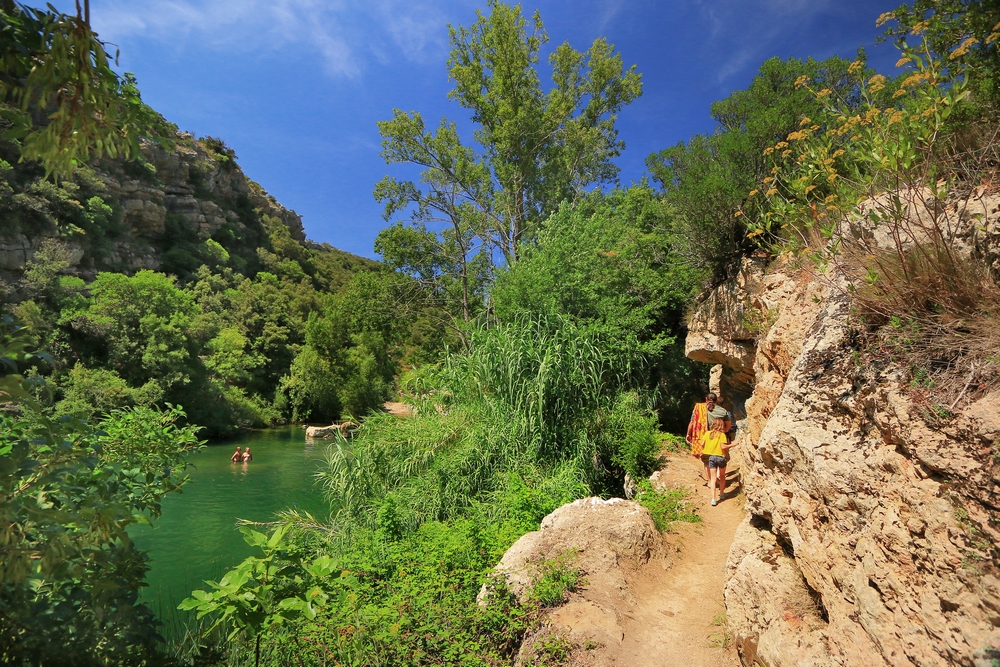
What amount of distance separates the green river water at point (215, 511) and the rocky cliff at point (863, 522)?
5.12 metres

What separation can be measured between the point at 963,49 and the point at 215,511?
1623 centimetres

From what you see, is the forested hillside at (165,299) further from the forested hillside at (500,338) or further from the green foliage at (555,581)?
the green foliage at (555,581)

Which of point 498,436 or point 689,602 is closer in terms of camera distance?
point 689,602

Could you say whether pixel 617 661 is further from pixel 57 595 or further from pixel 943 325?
pixel 57 595

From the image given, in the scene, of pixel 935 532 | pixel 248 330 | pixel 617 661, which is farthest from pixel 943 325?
pixel 248 330

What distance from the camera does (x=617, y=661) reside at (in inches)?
139

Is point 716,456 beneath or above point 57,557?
beneath

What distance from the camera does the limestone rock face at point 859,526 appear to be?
2113mm

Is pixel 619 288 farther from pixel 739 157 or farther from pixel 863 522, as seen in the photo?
pixel 863 522

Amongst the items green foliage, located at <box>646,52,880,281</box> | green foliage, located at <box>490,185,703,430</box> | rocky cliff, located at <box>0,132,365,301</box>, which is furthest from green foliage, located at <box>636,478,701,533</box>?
rocky cliff, located at <box>0,132,365,301</box>

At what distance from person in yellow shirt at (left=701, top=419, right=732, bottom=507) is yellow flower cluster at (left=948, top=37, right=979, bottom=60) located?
182 inches

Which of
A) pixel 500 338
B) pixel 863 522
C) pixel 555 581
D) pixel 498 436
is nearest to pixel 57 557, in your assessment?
pixel 863 522

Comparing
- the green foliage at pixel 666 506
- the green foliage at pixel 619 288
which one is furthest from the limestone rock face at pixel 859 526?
the green foliage at pixel 619 288

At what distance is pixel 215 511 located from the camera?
1313 cm
